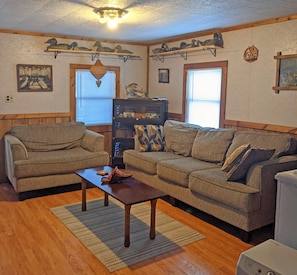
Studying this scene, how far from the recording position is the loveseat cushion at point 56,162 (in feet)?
13.4

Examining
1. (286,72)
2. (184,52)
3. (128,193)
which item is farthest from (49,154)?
(286,72)

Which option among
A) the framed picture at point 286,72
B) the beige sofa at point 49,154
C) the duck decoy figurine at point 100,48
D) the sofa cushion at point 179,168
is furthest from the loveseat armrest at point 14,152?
the framed picture at point 286,72

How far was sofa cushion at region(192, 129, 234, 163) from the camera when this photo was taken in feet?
13.3

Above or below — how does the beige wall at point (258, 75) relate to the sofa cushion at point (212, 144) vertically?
above

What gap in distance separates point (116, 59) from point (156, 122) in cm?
139

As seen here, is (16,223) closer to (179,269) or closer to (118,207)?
(118,207)

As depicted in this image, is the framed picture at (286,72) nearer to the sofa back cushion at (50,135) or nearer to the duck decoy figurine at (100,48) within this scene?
the duck decoy figurine at (100,48)

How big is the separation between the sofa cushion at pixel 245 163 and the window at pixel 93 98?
3.13 metres

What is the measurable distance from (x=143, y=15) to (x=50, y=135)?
7.66ft

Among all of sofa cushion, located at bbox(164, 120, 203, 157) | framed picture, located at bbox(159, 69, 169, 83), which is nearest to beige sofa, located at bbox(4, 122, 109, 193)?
sofa cushion, located at bbox(164, 120, 203, 157)

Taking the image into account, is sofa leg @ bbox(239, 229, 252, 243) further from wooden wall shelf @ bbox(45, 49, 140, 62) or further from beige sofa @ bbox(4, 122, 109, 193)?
wooden wall shelf @ bbox(45, 49, 140, 62)

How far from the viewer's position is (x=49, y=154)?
15.1 ft

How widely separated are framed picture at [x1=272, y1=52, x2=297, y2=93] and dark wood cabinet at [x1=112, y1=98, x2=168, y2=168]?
1.95 metres

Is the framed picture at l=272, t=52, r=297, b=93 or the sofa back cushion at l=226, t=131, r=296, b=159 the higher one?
the framed picture at l=272, t=52, r=297, b=93
